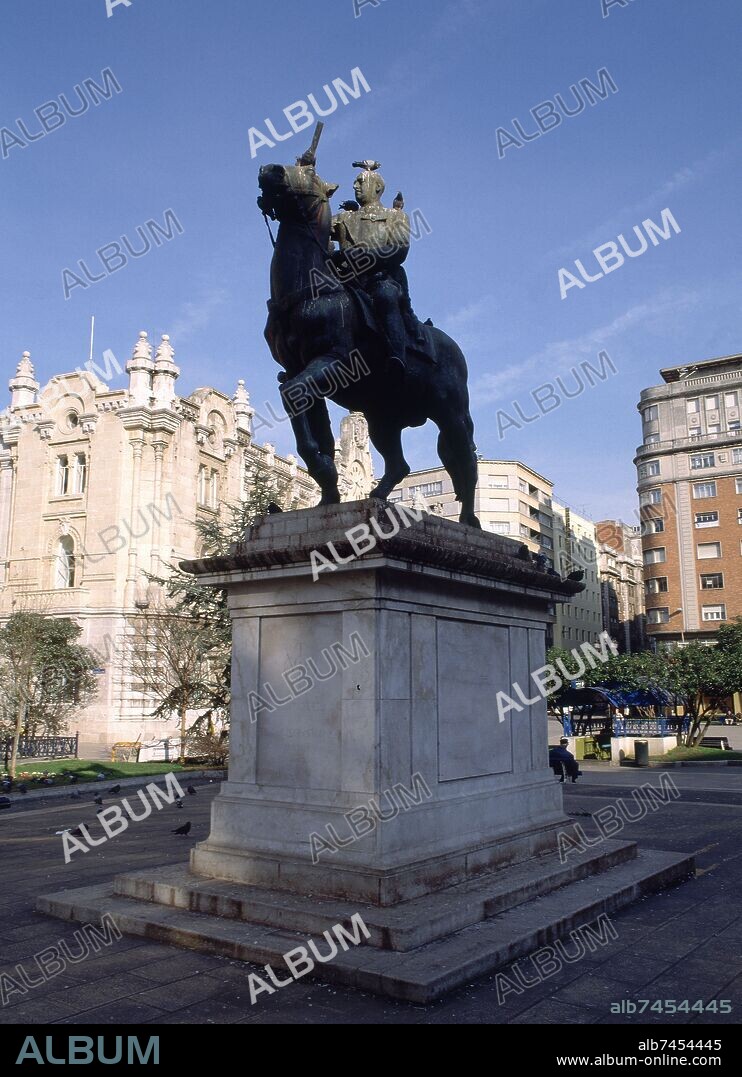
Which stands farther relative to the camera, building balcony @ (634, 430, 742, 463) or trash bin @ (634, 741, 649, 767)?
building balcony @ (634, 430, 742, 463)

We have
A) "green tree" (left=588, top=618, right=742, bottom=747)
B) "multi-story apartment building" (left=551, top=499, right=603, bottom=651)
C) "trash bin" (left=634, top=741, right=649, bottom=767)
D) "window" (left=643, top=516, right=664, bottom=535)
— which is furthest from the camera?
"multi-story apartment building" (left=551, top=499, right=603, bottom=651)

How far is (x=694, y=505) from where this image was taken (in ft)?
205

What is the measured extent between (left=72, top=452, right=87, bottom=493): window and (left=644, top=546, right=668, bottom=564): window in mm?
42337

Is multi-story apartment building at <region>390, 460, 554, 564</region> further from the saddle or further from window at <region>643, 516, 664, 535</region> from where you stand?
the saddle

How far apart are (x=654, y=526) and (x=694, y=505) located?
3.34m

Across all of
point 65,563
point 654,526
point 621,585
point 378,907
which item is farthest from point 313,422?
point 621,585

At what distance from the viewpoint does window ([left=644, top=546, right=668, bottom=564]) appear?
63.2m

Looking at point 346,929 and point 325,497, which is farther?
point 325,497

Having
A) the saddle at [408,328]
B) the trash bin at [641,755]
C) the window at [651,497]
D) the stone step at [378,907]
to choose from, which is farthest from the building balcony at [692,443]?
the stone step at [378,907]

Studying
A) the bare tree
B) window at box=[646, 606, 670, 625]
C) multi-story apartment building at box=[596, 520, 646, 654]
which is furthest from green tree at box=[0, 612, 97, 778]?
multi-story apartment building at box=[596, 520, 646, 654]

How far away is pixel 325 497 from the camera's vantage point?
26.9 ft

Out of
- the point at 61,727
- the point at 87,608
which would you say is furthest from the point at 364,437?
the point at 61,727
